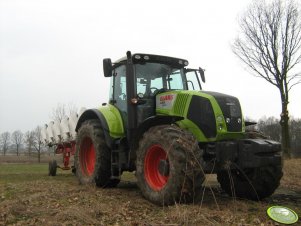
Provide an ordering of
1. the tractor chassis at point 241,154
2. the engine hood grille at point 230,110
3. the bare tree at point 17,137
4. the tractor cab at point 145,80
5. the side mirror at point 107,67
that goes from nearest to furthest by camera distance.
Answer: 1. the tractor chassis at point 241,154
2. the engine hood grille at point 230,110
3. the tractor cab at point 145,80
4. the side mirror at point 107,67
5. the bare tree at point 17,137

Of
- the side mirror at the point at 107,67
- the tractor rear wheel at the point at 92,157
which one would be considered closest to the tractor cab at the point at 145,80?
the side mirror at the point at 107,67

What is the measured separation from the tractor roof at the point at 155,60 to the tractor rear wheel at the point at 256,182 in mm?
2650

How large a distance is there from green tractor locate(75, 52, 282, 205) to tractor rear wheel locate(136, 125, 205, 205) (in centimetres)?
2

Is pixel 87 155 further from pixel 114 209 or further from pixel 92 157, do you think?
pixel 114 209

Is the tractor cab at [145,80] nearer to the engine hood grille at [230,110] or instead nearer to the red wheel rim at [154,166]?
the red wheel rim at [154,166]

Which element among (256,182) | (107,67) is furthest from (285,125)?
(107,67)

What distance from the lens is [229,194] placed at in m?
8.89

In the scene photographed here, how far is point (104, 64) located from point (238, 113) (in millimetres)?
3216

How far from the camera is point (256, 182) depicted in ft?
26.5

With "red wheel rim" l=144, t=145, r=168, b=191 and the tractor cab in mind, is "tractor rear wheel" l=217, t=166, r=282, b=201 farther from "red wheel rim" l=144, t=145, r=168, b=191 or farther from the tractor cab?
the tractor cab

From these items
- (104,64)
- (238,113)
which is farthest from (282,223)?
(104,64)

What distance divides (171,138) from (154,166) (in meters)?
1.01

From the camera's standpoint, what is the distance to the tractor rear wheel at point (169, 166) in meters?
6.71

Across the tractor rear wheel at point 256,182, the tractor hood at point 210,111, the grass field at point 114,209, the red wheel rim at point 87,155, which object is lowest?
the grass field at point 114,209
